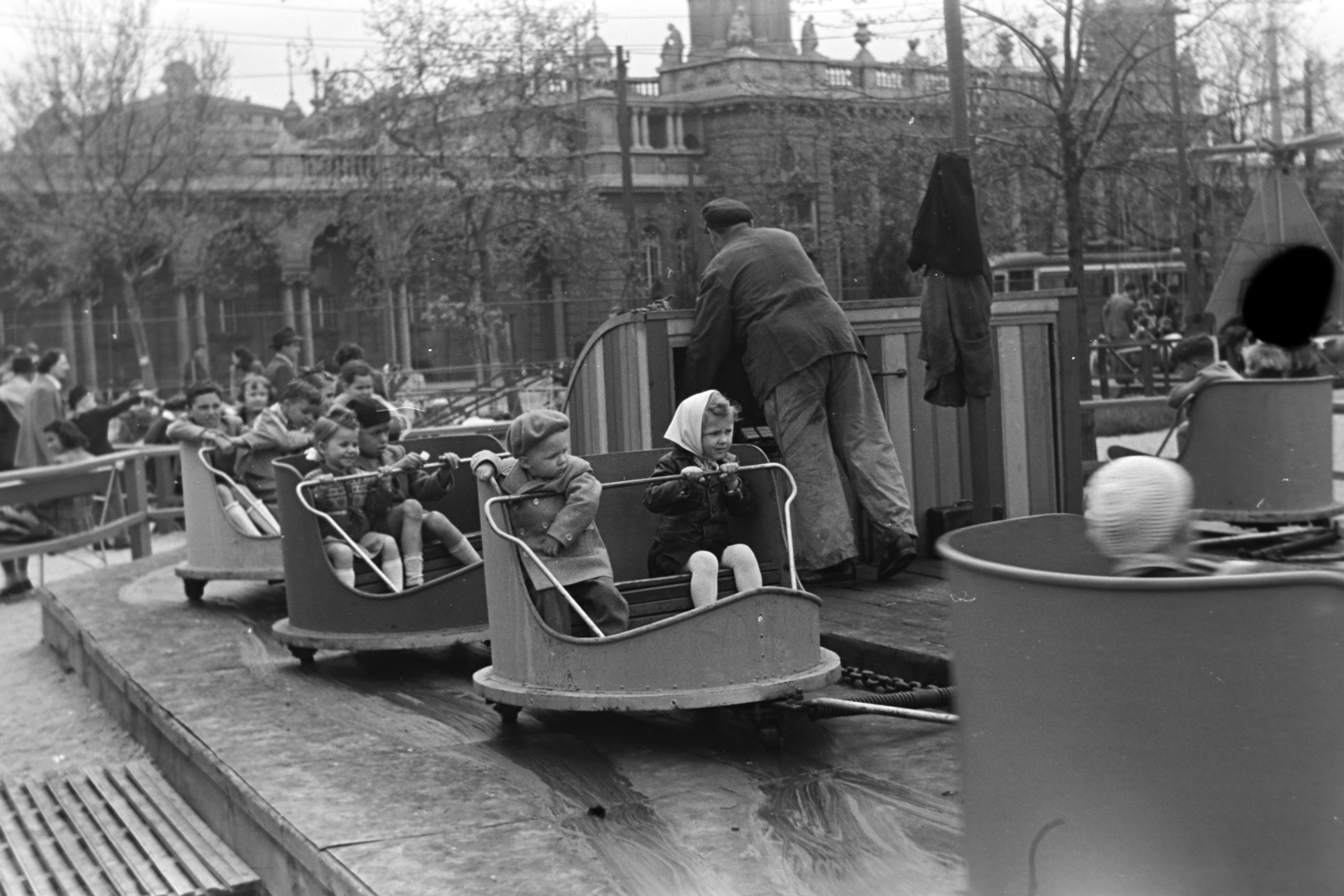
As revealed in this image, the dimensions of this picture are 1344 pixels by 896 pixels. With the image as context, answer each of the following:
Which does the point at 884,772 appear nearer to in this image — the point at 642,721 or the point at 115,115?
the point at 642,721

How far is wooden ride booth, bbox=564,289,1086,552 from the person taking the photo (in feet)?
33.8

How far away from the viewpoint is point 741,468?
7.19m

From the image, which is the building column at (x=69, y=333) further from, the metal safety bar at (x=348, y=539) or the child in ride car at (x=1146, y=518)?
the child in ride car at (x=1146, y=518)

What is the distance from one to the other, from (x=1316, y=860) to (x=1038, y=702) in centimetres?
56

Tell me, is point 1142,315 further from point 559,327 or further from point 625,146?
point 559,327

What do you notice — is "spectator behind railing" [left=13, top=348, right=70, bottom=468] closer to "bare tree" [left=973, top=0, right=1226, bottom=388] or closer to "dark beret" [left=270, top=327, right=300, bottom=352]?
"dark beret" [left=270, top=327, right=300, bottom=352]

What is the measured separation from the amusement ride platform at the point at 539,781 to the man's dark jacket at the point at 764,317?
127 centimetres

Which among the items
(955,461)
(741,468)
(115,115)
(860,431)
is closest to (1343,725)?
(741,468)

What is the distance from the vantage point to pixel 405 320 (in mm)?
30969

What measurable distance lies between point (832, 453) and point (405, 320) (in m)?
22.5

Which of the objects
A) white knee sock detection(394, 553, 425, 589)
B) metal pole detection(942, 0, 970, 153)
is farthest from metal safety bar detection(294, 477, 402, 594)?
metal pole detection(942, 0, 970, 153)

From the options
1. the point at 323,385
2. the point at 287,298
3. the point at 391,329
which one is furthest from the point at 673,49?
the point at 287,298

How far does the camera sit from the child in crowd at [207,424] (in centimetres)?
1210

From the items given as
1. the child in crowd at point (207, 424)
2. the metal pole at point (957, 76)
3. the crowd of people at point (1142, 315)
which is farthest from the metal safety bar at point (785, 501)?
the crowd of people at point (1142, 315)
